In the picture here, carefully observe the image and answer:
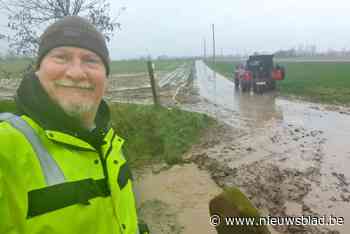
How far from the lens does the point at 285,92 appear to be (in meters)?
18.2

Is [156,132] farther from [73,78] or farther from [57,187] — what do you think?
[57,187]

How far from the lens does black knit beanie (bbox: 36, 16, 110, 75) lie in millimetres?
Answer: 1628

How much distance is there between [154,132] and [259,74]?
12.6m

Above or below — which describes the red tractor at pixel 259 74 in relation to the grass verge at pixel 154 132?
above

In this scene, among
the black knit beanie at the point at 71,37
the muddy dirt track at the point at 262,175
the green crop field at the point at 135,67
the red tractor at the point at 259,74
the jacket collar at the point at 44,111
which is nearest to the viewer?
the jacket collar at the point at 44,111

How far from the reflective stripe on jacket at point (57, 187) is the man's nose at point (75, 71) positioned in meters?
0.29

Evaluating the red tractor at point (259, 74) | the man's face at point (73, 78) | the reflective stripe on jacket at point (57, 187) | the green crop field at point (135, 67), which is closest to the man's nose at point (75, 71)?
the man's face at point (73, 78)

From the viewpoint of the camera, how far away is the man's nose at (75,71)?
60.7 inches

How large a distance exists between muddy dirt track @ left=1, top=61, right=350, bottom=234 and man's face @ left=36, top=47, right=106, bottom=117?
10.1ft

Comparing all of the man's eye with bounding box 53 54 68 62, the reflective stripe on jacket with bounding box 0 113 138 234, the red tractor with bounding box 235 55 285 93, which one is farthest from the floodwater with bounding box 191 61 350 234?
the red tractor with bounding box 235 55 285 93

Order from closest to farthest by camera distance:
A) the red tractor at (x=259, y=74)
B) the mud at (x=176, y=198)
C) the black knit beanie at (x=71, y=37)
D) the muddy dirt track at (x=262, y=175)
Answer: the black knit beanie at (x=71, y=37)
the mud at (x=176, y=198)
the muddy dirt track at (x=262, y=175)
the red tractor at (x=259, y=74)

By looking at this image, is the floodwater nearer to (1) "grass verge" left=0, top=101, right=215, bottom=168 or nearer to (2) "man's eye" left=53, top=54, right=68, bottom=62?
(1) "grass verge" left=0, top=101, right=215, bottom=168

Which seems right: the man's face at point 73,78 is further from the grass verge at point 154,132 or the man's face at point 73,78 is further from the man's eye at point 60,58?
the grass verge at point 154,132

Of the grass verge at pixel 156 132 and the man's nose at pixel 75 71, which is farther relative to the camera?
the grass verge at pixel 156 132
